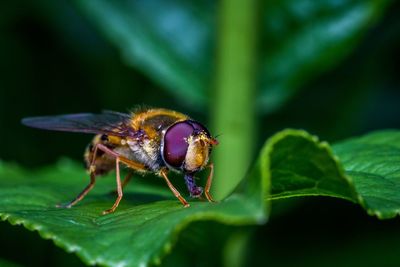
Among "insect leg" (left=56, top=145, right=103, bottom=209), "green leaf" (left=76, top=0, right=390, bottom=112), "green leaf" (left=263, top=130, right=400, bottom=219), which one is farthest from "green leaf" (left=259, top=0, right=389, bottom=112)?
"green leaf" (left=263, top=130, right=400, bottom=219)

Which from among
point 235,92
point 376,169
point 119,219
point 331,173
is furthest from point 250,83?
point 331,173

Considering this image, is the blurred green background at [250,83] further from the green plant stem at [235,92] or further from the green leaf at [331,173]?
the green leaf at [331,173]

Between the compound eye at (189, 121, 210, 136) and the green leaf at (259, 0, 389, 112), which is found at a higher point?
the green leaf at (259, 0, 389, 112)

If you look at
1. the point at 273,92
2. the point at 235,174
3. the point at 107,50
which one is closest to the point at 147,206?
the point at 235,174

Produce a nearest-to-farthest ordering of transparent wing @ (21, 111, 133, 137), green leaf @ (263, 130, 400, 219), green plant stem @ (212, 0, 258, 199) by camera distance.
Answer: green leaf @ (263, 130, 400, 219), transparent wing @ (21, 111, 133, 137), green plant stem @ (212, 0, 258, 199)

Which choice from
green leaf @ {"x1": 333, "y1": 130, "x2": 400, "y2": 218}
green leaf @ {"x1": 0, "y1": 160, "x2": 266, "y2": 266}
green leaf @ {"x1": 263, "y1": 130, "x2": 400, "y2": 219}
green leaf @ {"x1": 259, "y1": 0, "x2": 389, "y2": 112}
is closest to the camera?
green leaf @ {"x1": 0, "y1": 160, "x2": 266, "y2": 266}

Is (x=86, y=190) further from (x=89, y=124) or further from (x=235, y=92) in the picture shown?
(x=235, y=92)

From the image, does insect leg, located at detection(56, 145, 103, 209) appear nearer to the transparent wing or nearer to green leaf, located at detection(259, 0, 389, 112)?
the transparent wing
